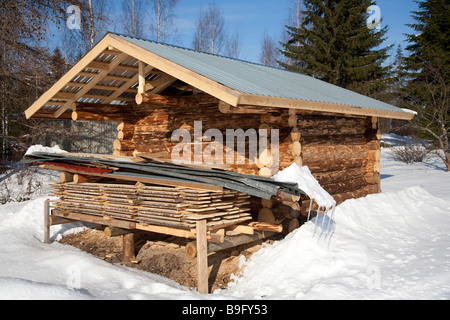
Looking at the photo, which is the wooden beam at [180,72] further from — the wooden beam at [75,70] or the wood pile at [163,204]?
the wood pile at [163,204]

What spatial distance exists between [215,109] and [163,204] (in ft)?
9.10

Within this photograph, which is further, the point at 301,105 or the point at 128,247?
the point at 128,247

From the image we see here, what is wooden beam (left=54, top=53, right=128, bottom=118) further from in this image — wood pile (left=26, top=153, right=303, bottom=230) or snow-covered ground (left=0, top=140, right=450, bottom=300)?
snow-covered ground (left=0, top=140, right=450, bottom=300)

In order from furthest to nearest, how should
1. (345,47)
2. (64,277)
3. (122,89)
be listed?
(345,47) → (122,89) → (64,277)

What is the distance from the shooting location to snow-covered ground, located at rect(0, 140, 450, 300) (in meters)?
4.95

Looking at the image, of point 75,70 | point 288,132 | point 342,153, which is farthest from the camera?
point 342,153

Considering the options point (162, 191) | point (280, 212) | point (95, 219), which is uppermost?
point (162, 191)

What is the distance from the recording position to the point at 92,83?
27.1ft

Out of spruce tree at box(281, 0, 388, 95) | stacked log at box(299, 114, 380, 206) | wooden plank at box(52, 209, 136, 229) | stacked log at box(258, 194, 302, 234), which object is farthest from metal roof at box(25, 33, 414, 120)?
spruce tree at box(281, 0, 388, 95)

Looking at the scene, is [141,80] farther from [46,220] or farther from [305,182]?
[46,220]

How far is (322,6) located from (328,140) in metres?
18.3

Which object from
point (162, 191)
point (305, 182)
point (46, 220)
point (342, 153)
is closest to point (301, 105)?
point (305, 182)
